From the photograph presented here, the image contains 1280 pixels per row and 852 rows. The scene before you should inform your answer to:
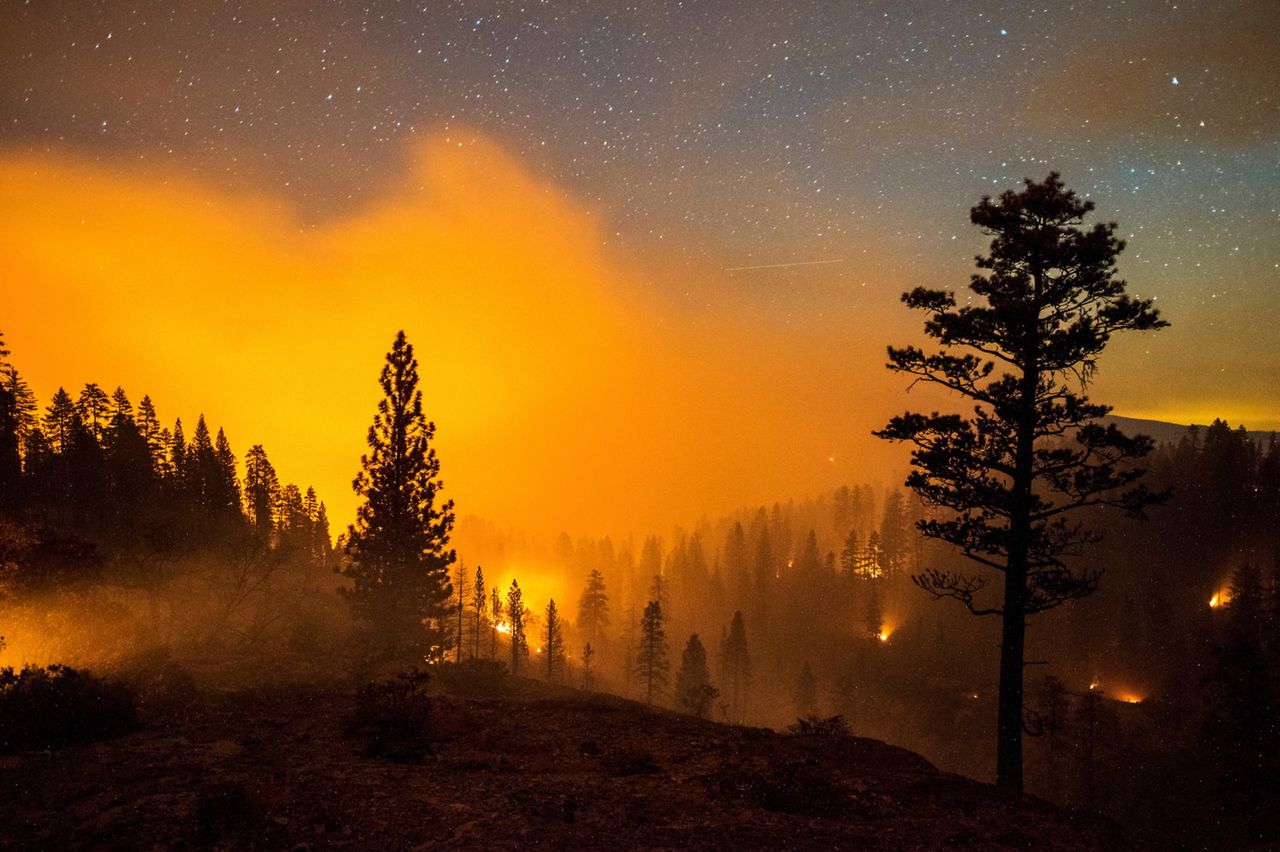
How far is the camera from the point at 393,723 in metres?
11.9

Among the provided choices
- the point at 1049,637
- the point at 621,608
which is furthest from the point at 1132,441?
the point at 621,608

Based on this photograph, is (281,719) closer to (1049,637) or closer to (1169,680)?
(1169,680)

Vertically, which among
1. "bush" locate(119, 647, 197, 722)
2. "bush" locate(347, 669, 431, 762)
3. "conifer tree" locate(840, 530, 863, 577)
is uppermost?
"bush" locate(347, 669, 431, 762)

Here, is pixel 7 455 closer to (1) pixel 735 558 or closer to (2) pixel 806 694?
(2) pixel 806 694

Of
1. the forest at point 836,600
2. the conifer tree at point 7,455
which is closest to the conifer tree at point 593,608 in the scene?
the forest at point 836,600

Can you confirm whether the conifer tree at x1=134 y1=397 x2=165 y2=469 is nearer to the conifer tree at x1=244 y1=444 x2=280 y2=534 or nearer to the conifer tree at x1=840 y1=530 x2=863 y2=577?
the conifer tree at x1=244 y1=444 x2=280 y2=534

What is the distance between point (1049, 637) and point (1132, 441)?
102 m

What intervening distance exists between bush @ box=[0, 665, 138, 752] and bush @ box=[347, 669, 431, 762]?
4.41 metres

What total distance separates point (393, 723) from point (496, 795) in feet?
14.1

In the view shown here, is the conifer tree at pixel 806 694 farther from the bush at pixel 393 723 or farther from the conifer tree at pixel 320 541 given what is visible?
the bush at pixel 393 723

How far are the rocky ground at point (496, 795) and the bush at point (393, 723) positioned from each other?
297mm

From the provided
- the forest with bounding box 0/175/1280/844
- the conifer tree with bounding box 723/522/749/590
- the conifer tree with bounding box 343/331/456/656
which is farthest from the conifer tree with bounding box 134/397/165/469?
the conifer tree with bounding box 723/522/749/590

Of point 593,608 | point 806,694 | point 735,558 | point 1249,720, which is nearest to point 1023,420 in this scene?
point 1249,720

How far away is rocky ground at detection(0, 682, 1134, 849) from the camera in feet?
24.1
